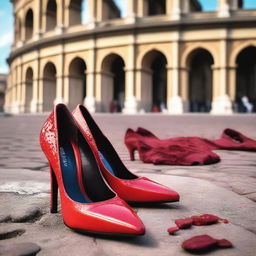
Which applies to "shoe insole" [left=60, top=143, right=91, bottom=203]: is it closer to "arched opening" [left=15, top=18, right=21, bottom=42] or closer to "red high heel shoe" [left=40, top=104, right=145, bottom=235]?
"red high heel shoe" [left=40, top=104, right=145, bottom=235]

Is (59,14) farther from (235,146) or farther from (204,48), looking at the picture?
(235,146)

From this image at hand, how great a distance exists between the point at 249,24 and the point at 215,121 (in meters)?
10.4

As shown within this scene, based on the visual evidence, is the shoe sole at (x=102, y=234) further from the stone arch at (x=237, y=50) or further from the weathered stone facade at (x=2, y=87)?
the weathered stone facade at (x=2, y=87)

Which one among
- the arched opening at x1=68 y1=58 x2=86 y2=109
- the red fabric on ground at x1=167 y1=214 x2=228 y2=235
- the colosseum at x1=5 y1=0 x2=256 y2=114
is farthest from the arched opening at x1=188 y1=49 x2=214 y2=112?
the red fabric on ground at x1=167 y1=214 x2=228 y2=235

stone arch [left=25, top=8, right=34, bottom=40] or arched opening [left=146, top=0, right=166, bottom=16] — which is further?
stone arch [left=25, top=8, right=34, bottom=40]

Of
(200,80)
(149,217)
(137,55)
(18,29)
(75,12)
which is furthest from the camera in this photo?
(18,29)

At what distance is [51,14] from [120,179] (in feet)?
84.6

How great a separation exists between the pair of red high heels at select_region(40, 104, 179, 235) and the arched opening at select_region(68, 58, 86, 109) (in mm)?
21415

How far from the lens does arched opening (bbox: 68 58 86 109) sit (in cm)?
2327

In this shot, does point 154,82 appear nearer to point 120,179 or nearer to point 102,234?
point 120,179

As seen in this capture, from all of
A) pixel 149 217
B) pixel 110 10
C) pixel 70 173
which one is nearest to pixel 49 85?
pixel 110 10

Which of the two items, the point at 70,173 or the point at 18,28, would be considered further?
the point at 18,28

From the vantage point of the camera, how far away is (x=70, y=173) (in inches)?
71.0

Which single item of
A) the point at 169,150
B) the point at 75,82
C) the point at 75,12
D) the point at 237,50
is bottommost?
the point at 169,150
